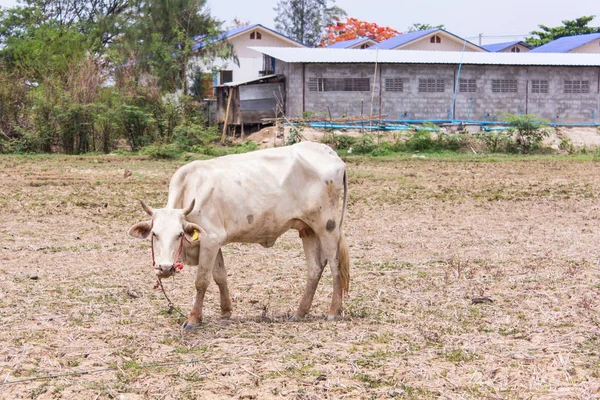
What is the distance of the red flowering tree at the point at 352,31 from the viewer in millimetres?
57469

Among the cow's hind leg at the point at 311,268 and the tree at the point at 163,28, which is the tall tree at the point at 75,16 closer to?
the tree at the point at 163,28

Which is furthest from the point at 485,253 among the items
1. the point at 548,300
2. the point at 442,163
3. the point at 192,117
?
the point at 192,117

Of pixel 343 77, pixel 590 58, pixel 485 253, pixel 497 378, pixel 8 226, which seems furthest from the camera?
pixel 590 58

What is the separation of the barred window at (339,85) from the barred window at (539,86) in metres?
6.93

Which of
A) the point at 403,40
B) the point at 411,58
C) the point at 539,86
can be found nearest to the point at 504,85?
the point at 539,86

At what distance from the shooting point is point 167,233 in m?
6.30

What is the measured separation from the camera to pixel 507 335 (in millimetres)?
6473

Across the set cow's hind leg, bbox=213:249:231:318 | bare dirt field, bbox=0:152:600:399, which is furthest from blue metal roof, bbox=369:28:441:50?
cow's hind leg, bbox=213:249:231:318

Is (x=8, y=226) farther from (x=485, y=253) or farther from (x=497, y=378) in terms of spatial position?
(x=497, y=378)

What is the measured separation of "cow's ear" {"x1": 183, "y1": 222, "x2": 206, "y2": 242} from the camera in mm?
6422

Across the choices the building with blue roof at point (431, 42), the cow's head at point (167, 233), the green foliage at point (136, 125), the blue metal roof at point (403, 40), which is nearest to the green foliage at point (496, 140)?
the green foliage at point (136, 125)

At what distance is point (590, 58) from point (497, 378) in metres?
32.7

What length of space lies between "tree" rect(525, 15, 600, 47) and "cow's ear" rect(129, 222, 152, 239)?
172 ft

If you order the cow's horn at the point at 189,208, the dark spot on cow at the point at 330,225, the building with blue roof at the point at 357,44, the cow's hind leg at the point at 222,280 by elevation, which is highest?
the building with blue roof at the point at 357,44
